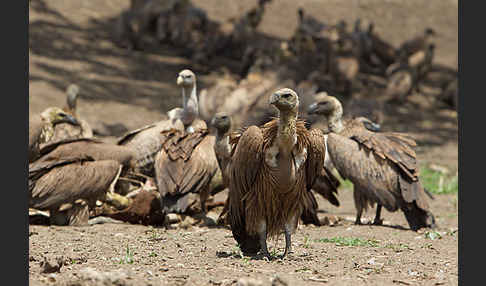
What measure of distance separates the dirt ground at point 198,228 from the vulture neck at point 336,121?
1070mm

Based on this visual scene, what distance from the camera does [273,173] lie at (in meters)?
5.68

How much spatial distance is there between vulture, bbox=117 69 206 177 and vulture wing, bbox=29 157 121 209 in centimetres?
118

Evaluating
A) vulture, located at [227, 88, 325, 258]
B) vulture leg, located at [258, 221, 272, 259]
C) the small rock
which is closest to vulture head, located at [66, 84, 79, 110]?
vulture, located at [227, 88, 325, 258]

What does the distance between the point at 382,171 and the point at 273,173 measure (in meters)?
3.19

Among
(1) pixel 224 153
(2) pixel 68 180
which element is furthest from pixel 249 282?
(2) pixel 68 180

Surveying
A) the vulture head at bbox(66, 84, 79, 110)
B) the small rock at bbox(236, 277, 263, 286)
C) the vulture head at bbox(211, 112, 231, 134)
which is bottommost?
the small rock at bbox(236, 277, 263, 286)

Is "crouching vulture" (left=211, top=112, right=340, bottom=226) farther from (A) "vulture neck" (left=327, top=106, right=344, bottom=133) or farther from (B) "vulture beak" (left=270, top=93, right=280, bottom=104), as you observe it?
(B) "vulture beak" (left=270, top=93, right=280, bottom=104)

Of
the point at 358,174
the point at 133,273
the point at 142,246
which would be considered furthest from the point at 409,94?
the point at 133,273

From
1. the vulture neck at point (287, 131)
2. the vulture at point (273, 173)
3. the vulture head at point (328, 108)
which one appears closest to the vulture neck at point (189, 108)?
the vulture head at point (328, 108)

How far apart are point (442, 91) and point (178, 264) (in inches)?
601

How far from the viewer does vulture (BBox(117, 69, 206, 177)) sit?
9484mm

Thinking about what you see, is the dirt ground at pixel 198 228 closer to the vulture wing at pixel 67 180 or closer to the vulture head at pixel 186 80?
the vulture wing at pixel 67 180

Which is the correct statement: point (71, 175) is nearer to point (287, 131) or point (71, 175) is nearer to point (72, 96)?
point (287, 131)

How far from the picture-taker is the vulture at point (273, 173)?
18.2 ft
